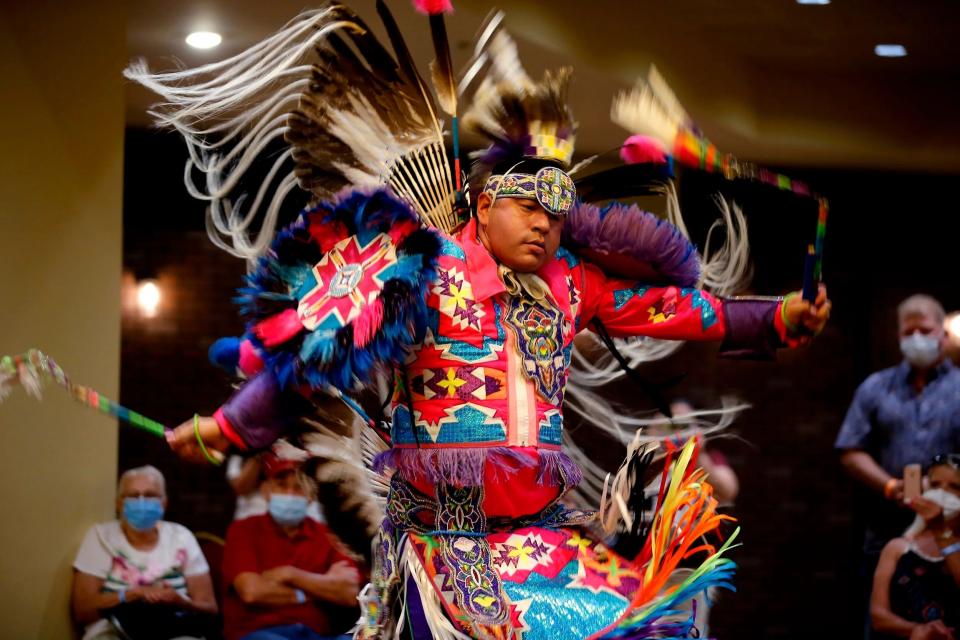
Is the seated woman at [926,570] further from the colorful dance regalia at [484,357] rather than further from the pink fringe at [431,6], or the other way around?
the pink fringe at [431,6]

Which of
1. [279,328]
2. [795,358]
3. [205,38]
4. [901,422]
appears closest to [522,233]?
[279,328]

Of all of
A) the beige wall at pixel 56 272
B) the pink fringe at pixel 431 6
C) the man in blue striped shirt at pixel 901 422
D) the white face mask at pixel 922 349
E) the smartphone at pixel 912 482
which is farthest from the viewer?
the white face mask at pixel 922 349

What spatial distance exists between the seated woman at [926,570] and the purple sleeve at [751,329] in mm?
1763

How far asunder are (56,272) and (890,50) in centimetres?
300

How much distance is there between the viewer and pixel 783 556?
258 inches

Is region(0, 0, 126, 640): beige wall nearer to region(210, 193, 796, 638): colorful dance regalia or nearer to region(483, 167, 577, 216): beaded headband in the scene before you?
region(210, 193, 796, 638): colorful dance regalia

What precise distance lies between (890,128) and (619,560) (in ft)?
11.2

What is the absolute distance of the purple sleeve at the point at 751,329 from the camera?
10.3 ft

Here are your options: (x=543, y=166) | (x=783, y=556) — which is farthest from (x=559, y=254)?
(x=783, y=556)

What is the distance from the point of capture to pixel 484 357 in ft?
9.66

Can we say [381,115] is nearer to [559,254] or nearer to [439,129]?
[439,129]

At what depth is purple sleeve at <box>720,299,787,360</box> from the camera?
314cm

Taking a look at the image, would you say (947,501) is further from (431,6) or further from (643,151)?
(431,6)

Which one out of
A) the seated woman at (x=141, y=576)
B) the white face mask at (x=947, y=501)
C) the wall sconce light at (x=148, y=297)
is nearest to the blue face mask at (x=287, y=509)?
the seated woman at (x=141, y=576)
